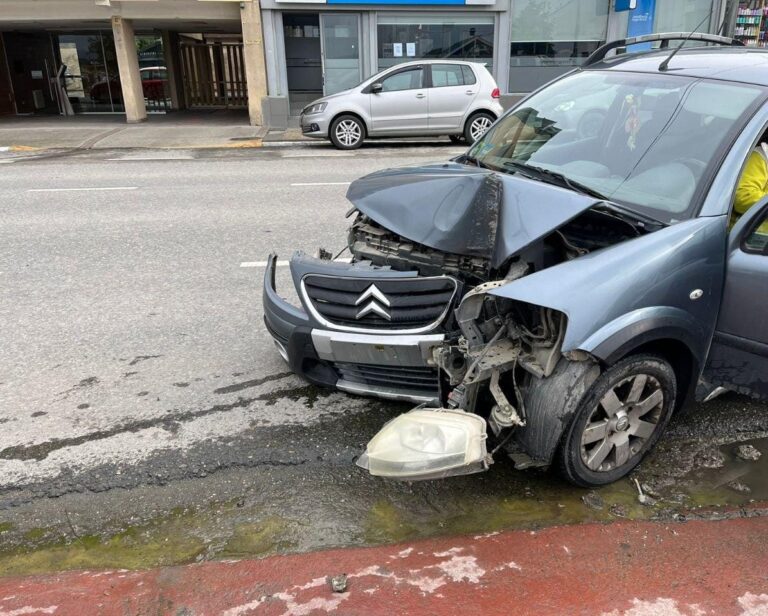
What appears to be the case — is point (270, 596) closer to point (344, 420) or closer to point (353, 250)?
point (344, 420)

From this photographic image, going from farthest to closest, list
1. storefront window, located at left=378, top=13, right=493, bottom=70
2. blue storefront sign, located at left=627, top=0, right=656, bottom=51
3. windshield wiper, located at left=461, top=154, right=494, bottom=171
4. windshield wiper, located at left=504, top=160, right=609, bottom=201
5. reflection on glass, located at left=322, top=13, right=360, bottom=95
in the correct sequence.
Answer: blue storefront sign, located at left=627, top=0, right=656, bottom=51 → storefront window, located at left=378, top=13, right=493, bottom=70 → reflection on glass, located at left=322, top=13, right=360, bottom=95 → windshield wiper, located at left=461, top=154, right=494, bottom=171 → windshield wiper, located at left=504, top=160, right=609, bottom=201

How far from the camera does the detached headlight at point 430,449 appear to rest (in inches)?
99.0

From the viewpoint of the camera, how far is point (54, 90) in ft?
74.1

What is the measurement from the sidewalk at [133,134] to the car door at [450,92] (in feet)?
11.7

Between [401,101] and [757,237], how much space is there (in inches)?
461

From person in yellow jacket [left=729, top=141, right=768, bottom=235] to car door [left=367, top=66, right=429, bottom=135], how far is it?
11.2m

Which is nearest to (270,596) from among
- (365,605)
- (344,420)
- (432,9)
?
(365,605)

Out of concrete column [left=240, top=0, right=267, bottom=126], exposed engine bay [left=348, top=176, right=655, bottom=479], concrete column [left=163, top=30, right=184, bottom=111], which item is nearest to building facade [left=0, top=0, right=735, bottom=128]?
concrete column [left=240, top=0, right=267, bottom=126]

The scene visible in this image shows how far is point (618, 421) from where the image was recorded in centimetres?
289

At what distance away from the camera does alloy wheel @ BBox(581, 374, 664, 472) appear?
9.32 feet

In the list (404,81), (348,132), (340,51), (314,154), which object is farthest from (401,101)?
(340,51)

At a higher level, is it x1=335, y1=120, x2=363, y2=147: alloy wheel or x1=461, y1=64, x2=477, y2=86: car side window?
x1=461, y1=64, x2=477, y2=86: car side window

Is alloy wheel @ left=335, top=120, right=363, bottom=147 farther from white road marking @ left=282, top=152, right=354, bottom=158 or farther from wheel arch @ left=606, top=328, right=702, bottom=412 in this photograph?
wheel arch @ left=606, top=328, right=702, bottom=412

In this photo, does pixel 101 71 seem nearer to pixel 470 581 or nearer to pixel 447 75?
pixel 447 75
